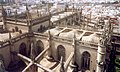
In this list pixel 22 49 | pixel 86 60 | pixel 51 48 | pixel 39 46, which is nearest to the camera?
pixel 86 60

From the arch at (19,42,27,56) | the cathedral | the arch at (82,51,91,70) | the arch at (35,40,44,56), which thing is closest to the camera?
the cathedral

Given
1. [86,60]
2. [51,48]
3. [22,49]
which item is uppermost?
[51,48]

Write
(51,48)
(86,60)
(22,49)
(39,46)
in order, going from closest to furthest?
1. (86,60)
2. (51,48)
3. (22,49)
4. (39,46)

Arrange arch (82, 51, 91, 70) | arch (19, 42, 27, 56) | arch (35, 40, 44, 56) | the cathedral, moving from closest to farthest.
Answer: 1. the cathedral
2. arch (82, 51, 91, 70)
3. arch (19, 42, 27, 56)
4. arch (35, 40, 44, 56)

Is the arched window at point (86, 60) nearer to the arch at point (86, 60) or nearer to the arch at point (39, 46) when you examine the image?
the arch at point (86, 60)

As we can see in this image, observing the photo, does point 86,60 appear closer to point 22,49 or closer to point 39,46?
point 39,46

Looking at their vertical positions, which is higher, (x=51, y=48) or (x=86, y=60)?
(x=51, y=48)

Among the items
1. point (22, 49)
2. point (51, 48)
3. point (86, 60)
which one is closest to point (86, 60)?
point (86, 60)

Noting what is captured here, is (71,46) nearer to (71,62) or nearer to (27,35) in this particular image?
(71,62)

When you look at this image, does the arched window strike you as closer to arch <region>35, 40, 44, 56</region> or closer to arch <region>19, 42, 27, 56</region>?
arch <region>35, 40, 44, 56</region>

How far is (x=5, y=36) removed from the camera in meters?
32.5

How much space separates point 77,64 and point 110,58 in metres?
6.94

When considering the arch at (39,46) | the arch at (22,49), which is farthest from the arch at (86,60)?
the arch at (22,49)

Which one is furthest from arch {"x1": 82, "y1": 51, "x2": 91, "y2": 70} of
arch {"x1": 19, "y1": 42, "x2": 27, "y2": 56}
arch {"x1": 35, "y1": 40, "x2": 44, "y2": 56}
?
arch {"x1": 19, "y1": 42, "x2": 27, "y2": 56}
